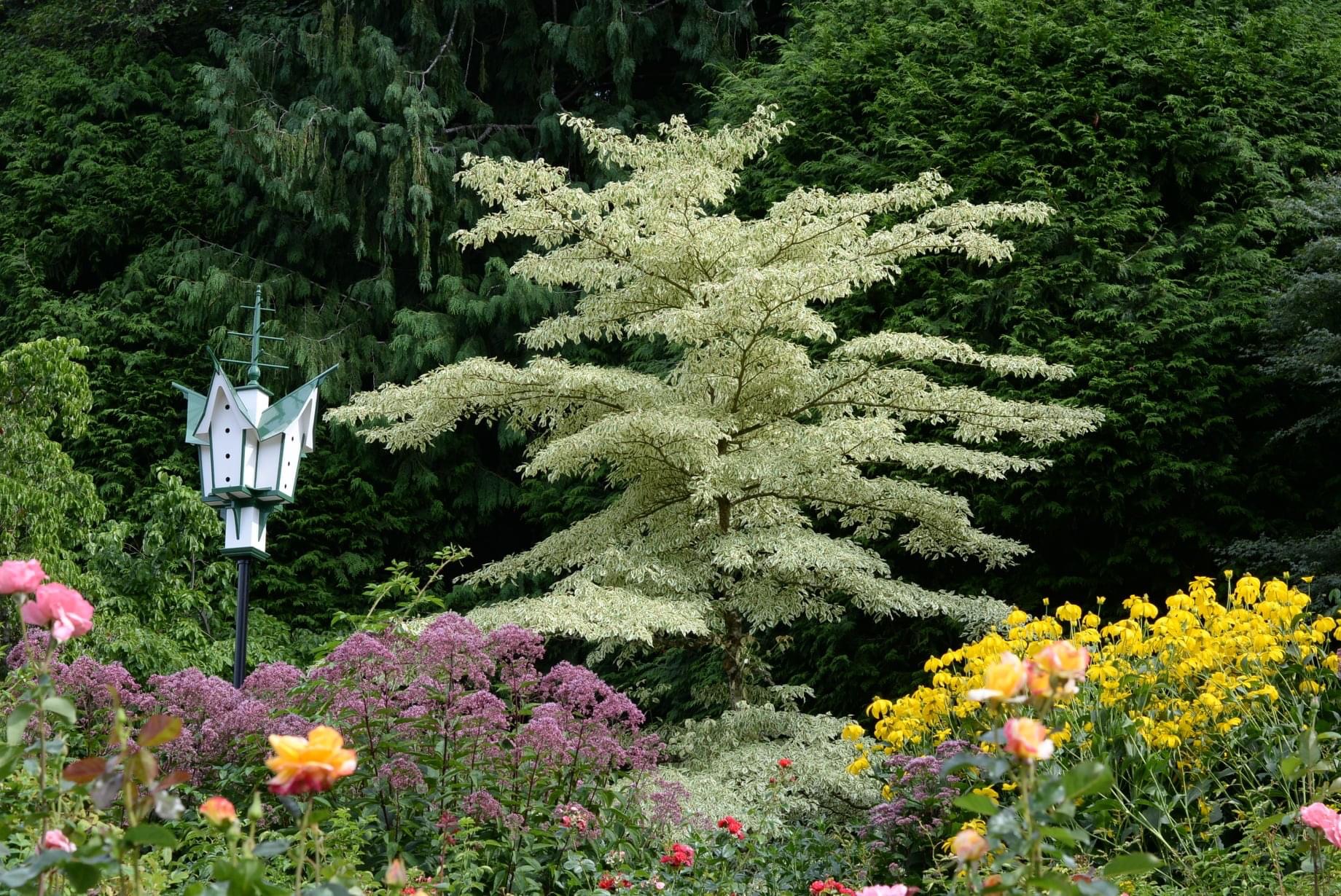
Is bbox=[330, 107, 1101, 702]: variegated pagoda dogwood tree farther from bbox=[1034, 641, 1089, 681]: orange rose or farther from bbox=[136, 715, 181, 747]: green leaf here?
bbox=[1034, 641, 1089, 681]: orange rose

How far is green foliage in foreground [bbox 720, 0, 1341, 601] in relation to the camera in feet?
19.3

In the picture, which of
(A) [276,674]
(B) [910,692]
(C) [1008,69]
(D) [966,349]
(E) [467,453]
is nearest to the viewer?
(A) [276,674]

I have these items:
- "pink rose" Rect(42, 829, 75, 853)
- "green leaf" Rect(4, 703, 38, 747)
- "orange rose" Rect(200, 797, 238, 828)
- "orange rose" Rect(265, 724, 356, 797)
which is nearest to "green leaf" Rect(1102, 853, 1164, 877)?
"orange rose" Rect(265, 724, 356, 797)

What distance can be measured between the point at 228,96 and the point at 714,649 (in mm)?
6272

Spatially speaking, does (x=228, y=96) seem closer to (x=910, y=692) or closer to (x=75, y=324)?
(x=75, y=324)

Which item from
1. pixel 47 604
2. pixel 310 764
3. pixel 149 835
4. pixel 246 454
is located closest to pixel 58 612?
pixel 47 604

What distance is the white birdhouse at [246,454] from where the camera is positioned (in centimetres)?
404

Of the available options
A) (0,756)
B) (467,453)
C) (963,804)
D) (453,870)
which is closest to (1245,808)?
(453,870)

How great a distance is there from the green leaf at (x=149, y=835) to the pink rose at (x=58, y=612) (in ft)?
0.92

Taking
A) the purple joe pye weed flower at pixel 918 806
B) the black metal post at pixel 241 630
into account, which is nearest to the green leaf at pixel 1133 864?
the purple joe pye weed flower at pixel 918 806

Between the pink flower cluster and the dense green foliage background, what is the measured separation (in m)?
4.68

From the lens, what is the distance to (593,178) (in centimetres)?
973

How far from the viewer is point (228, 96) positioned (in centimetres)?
995

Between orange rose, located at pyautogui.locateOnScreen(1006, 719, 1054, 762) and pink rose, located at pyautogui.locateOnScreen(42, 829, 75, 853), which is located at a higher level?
orange rose, located at pyautogui.locateOnScreen(1006, 719, 1054, 762)
